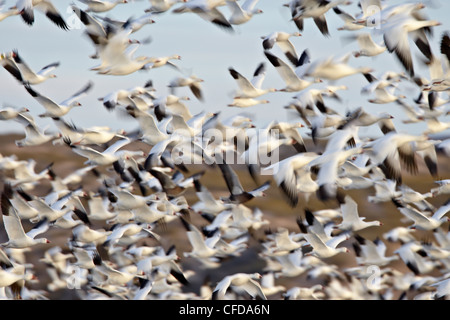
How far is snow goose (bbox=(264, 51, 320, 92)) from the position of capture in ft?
40.4

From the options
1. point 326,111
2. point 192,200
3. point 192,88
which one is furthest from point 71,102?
point 192,200

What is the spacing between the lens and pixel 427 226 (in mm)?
13438

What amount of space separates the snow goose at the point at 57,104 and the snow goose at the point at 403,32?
5260mm

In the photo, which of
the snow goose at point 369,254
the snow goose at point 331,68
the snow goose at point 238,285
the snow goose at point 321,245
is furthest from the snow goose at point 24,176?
the snow goose at point 331,68

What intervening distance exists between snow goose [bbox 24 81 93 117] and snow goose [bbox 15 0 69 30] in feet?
3.57

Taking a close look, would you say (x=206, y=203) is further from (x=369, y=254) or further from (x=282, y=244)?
(x=369, y=254)

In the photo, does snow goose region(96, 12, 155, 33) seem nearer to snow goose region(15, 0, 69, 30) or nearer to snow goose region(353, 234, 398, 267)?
snow goose region(15, 0, 69, 30)

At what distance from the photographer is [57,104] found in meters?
12.5

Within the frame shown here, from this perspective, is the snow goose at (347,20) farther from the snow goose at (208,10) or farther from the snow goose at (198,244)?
the snow goose at (198,244)

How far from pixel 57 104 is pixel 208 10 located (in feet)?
9.47

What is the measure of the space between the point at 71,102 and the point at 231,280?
405 centimetres

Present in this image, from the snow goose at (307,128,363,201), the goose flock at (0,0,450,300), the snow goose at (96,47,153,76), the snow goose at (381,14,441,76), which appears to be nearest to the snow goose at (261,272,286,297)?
the goose flock at (0,0,450,300)

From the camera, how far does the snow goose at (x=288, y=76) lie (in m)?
12.3

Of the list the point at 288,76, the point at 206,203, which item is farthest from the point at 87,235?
the point at 288,76
